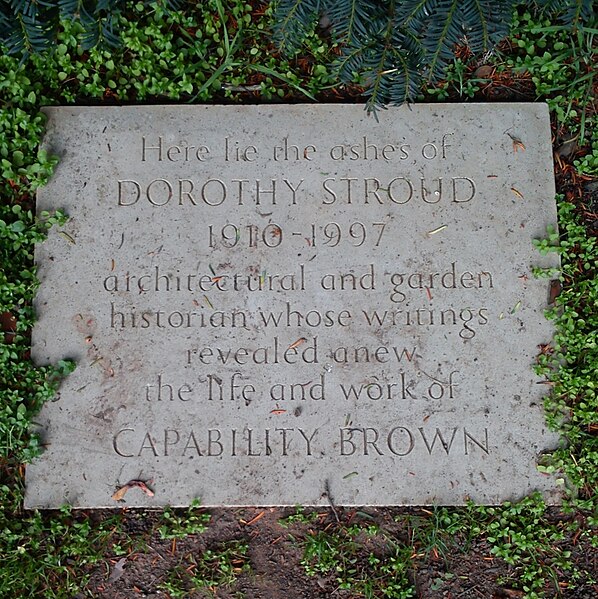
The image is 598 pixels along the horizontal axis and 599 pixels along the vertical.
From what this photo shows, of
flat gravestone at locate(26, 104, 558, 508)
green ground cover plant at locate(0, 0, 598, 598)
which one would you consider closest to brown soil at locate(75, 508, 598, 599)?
green ground cover plant at locate(0, 0, 598, 598)

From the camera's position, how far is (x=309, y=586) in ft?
9.80

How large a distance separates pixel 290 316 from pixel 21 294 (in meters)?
1.25

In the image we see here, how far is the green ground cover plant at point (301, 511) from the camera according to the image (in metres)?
2.94

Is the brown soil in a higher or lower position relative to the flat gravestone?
lower

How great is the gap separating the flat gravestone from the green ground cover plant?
108 mm

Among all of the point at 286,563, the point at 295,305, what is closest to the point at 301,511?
the point at 286,563

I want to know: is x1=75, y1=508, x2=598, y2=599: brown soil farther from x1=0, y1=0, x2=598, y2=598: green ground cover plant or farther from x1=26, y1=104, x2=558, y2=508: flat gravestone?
x1=26, y1=104, x2=558, y2=508: flat gravestone

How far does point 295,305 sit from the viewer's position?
2953mm

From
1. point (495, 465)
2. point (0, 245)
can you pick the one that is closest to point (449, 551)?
point (495, 465)

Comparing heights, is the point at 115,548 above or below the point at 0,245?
below

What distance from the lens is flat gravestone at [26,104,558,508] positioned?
2.90 metres

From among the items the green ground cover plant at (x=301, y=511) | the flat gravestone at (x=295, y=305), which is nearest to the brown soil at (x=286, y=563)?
the green ground cover plant at (x=301, y=511)

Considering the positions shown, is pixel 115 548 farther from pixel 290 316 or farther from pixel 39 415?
pixel 290 316

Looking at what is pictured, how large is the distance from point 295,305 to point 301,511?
0.95m
